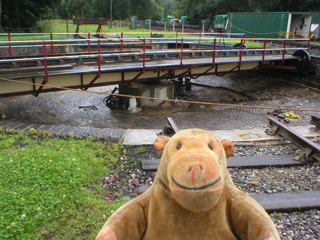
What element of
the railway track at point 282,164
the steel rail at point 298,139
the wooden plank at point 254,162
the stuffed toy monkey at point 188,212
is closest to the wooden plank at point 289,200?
the railway track at point 282,164

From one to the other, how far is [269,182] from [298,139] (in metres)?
2.36

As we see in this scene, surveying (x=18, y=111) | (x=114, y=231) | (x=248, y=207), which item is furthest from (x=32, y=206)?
(x=18, y=111)

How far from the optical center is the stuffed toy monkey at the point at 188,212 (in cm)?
238

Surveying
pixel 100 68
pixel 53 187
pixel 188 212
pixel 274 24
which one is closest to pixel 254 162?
pixel 53 187

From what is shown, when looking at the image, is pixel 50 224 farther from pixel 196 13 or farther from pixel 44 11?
pixel 196 13

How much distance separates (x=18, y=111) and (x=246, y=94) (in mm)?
11771

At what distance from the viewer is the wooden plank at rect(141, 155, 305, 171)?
21.8ft

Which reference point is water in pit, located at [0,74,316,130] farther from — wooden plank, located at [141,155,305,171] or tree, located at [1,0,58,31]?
tree, located at [1,0,58,31]

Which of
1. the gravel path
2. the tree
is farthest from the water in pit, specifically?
the tree

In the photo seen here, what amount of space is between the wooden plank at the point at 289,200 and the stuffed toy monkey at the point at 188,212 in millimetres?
2697

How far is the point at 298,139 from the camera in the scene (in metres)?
7.94

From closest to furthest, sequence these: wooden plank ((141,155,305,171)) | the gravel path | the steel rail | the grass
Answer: the grass, the gravel path, wooden plank ((141,155,305,171)), the steel rail

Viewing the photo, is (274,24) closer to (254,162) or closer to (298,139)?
(298,139)

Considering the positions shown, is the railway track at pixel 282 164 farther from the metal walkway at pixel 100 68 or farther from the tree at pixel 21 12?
the tree at pixel 21 12
